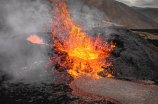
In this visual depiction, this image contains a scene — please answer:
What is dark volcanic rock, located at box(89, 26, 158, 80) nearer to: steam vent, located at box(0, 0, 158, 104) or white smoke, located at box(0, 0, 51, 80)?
steam vent, located at box(0, 0, 158, 104)

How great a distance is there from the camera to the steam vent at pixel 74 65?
14.1ft

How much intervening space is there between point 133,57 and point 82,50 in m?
2.72

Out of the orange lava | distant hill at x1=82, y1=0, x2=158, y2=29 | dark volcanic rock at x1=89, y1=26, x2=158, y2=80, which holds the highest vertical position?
distant hill at x1=82, y1=0, x2=158, y2=29

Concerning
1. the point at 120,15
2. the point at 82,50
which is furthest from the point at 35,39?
the point at 120,15

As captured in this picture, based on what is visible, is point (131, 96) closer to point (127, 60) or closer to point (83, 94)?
point (83, 94)

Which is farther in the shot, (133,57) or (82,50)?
(82,50)

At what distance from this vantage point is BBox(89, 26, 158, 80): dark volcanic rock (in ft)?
→ 19.8

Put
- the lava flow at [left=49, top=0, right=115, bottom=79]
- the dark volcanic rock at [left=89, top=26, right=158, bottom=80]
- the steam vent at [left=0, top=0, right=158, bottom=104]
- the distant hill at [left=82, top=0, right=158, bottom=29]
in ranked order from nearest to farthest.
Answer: the steam vent at [left=0, top=0, right=158, bottom=104] → the dark volcanic rock at [left=89, top=26, right=158, bottom=80] → the lava flow at [left=49, top=0, right=115, bottom=79] → the distant hill at [left=82, top=0, right=158, bottom=29]

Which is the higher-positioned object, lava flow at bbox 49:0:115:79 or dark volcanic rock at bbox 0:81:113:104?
lava flow at bbox 49:0:115:79

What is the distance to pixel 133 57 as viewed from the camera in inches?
257

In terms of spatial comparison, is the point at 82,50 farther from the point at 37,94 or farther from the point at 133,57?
the point at 37,94

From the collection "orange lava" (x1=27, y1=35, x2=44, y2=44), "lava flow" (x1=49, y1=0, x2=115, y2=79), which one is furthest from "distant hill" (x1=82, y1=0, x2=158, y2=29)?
"orange lava" (x1=27, y1=35, x2=44, y2=44)

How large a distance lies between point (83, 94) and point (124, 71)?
2713 millimetres

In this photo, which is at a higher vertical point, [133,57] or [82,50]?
[82,50]
